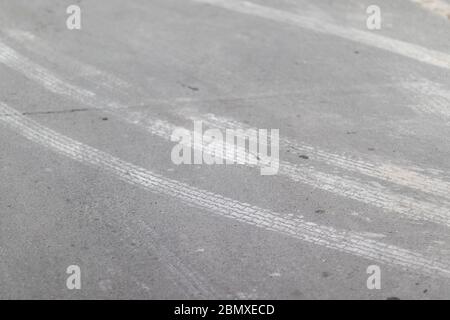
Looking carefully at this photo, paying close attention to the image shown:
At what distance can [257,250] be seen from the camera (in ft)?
18.4

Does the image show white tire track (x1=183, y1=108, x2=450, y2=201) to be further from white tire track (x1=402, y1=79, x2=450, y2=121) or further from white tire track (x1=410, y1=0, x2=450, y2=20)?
white tire track (x1=410, y1=0, x2=450, y2=20)

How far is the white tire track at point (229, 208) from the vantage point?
554 cm

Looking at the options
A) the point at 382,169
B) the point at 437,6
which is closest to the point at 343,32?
the point at 437,6

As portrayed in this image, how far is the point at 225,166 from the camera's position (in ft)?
22.2

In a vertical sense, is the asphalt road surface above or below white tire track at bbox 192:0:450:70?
below

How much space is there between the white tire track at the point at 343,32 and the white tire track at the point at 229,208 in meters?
3.61

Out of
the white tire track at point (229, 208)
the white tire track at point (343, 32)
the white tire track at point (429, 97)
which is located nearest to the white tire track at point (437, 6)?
the white tire track at point (343, 32)

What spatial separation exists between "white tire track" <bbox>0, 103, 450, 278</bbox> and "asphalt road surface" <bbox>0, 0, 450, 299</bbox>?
0.02 m

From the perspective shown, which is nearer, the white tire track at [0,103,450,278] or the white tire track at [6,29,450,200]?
the white tire track at [0,103,450,278]

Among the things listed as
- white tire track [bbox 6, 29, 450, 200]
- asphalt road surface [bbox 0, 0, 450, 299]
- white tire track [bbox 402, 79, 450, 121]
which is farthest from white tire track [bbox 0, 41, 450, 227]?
white tire track [bbox 402, 79, 450, 121]

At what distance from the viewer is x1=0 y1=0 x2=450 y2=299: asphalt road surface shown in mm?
5395

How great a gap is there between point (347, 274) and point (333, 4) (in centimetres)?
585
